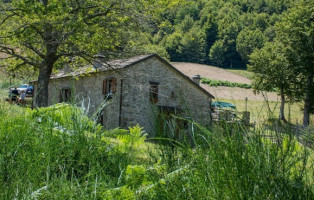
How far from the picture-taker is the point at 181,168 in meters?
2.17

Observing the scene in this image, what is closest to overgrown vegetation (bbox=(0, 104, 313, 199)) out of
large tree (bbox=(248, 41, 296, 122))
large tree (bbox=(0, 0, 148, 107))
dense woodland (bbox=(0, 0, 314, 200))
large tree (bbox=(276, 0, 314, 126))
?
dense woodland (bbox=(0, 0, 314, 200))

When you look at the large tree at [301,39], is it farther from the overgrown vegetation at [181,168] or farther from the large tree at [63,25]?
the overgrown vegetation at [181,168]

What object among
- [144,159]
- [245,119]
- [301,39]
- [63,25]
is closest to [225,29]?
[301,39]

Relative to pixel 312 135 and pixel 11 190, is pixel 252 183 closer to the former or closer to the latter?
pixel 312 135

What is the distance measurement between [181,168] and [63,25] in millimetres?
10393

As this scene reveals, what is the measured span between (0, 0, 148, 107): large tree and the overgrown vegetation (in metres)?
8.44

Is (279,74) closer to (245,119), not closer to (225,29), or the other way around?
(245,119)

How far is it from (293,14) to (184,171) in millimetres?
42487

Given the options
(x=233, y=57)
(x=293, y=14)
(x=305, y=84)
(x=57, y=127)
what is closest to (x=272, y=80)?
(x=305, y=84)

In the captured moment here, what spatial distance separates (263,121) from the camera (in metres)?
2.06

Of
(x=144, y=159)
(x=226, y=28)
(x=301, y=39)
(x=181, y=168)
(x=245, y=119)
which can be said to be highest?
(x=226, y=28)

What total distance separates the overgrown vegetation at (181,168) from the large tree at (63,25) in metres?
8.44

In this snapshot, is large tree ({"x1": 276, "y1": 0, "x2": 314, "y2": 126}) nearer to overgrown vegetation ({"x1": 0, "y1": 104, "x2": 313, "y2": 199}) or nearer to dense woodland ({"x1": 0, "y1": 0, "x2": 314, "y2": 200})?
dense woodland ({"x1": 0, "y1": 0, "x2": 314, "y2": 200})

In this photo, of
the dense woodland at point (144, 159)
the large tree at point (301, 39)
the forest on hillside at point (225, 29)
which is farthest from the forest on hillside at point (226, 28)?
the dense woodland at point (144, 159)
